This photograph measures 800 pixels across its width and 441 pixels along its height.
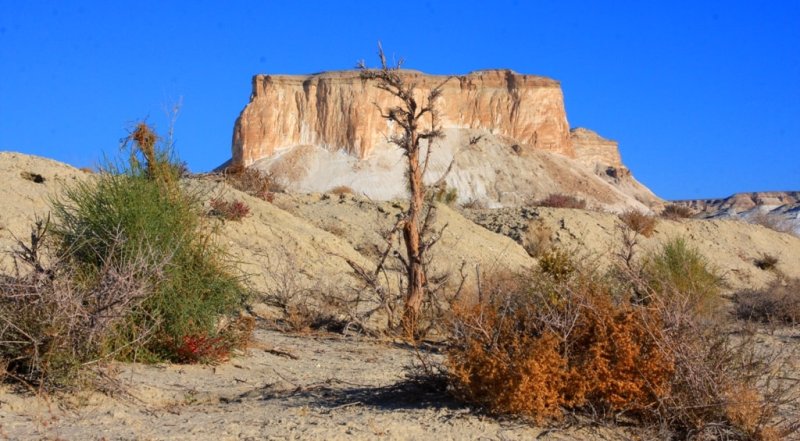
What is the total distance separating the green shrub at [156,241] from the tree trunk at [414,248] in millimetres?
3225

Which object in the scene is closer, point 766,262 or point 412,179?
point 412,179

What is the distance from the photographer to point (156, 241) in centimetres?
931

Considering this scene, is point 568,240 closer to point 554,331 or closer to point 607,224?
point 607,224

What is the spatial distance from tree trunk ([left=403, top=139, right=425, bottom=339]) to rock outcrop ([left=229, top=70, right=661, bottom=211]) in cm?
6012

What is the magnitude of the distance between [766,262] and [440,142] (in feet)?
159

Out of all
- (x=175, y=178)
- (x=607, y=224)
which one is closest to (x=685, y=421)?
(x=175, y=178)

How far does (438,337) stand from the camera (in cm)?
1307

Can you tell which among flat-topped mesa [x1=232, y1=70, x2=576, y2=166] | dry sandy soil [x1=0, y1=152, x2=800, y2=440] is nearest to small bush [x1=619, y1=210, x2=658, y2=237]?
dry sandy soil [x1=0, y1=152, x2=800, y2=440]

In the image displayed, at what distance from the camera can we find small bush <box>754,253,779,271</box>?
3109 centimetres

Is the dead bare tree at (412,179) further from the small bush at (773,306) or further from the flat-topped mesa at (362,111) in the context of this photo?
the flat-topped mesa at (362,111)


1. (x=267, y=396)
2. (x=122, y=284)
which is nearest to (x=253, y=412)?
(x=267, y=396)

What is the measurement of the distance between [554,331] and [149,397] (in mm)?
3446

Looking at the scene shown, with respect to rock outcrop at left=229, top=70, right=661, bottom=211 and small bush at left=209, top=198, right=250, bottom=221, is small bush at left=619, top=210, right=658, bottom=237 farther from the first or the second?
rock outcrop at left=229, top=70, right=661, bottom=211

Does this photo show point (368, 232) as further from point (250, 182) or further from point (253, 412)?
point (253, 412)
